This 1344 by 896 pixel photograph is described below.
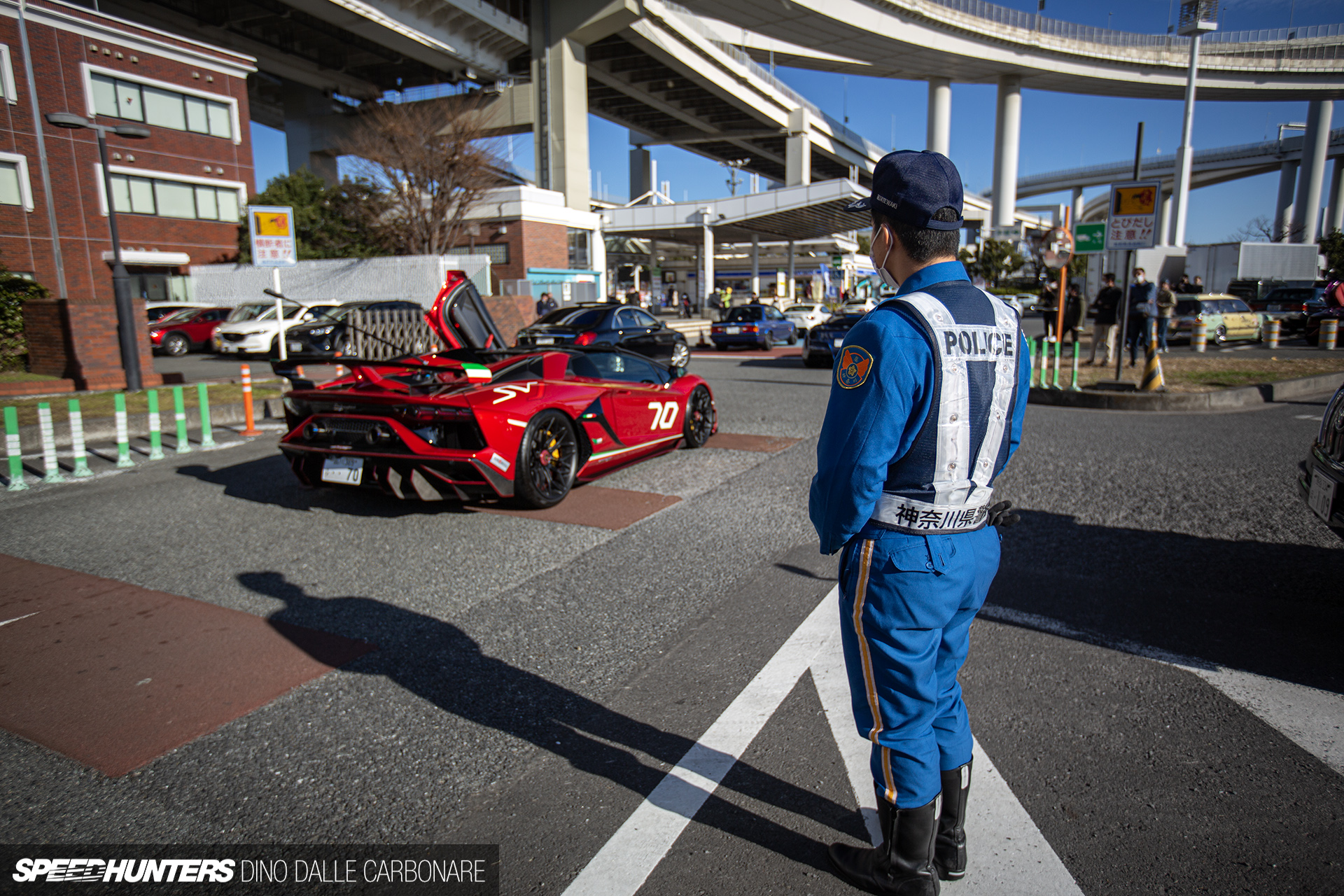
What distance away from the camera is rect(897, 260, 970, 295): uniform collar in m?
2.03

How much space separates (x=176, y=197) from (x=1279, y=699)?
39.0m

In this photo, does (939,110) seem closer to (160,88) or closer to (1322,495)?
(160,88)

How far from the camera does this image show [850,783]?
2574 mm

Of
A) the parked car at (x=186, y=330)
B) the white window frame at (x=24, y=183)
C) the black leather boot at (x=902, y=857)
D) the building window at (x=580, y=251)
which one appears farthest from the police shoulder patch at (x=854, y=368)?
the building window at (x=580, y=251)

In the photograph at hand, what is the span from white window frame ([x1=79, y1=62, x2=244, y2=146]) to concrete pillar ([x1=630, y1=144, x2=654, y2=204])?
1461 inches

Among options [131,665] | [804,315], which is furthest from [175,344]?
[131,665]

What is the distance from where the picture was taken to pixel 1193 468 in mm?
7016

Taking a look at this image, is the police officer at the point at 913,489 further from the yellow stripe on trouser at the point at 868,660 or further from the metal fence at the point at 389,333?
the metal fence at the point at 389,333

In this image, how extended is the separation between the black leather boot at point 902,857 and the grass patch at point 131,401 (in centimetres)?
1049

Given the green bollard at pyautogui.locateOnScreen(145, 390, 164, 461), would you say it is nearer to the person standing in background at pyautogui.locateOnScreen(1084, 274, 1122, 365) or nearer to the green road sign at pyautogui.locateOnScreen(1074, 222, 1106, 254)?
the green road sign at pyautogui.locateOnScreen(1074, 222, 1106, 254)

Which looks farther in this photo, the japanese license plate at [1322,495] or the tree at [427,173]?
the tree at [427,173]

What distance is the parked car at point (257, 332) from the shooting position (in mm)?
20219

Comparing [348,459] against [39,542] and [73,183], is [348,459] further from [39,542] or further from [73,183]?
[73,183]

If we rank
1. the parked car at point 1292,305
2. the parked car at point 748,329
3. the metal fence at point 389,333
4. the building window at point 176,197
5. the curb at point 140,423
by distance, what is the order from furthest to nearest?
the building window at point 176,197
the parked car at point 1292,305
the parked car at point 748,329
the metal fence at point 389,333
the curb at point 140,423
